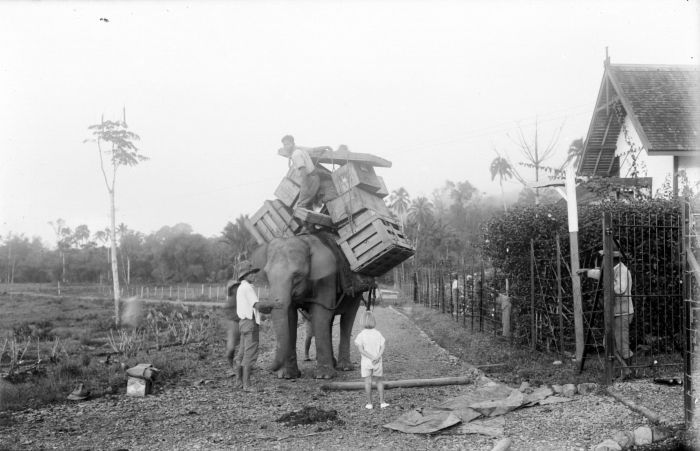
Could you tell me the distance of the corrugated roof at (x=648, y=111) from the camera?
1758 cm

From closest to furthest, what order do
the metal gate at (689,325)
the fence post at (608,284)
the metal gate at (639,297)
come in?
the metal gate at (689,325)
the fence post at (608,284)
the metal gate at (639,297)

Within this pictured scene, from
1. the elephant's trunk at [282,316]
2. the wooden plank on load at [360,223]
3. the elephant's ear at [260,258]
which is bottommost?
the elephant's trunk at [282,316]

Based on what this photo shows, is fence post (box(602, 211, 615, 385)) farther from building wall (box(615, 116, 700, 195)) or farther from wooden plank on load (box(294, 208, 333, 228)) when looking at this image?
building wall (box(615, 116, 700, 195))

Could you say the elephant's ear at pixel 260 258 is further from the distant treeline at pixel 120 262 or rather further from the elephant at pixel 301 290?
the distant treeline at pixel 120 262

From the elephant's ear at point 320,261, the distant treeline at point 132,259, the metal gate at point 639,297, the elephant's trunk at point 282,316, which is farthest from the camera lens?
the distant treeline at point 132,259

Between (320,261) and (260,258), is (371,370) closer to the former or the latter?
(320,261)

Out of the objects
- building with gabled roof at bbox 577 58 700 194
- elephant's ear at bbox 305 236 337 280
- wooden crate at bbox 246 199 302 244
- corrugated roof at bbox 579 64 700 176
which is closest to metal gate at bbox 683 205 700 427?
elephant's ear at bbox 305 236 337 280

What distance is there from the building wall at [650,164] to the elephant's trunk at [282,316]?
1171 cm

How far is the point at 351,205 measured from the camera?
1080cm

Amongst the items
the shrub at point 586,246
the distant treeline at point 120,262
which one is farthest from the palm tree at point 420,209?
the shrub at point 586,246

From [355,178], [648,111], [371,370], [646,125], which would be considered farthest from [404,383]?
[648,111]

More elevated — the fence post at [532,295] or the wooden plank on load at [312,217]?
the wooden plank on load at [312,217]

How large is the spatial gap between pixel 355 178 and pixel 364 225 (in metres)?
0.86

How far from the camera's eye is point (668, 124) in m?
18.0
